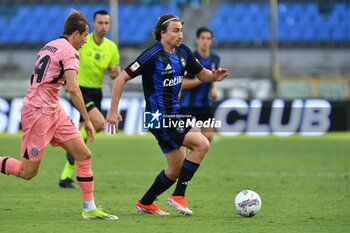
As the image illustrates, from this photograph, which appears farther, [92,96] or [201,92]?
[201,92]

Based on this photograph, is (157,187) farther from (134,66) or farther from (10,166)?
(10,166)

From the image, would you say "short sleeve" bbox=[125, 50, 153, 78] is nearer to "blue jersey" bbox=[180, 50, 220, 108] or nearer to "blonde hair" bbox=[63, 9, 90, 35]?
"blonde hair" bbox=[63, 9, 90, 35]

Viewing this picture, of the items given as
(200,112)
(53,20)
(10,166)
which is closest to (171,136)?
(10,166)

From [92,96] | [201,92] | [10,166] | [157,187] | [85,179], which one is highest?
[201,92]

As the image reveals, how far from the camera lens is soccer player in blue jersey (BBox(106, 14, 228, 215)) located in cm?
827

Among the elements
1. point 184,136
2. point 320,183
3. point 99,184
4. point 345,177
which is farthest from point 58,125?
point 345,177

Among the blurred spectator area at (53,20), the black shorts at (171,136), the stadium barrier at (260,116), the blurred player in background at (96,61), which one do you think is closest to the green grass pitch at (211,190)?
the black shorts at (171,136)

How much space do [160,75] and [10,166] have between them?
1886mm

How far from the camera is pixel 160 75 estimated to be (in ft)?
27.3

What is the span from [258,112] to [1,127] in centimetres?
711

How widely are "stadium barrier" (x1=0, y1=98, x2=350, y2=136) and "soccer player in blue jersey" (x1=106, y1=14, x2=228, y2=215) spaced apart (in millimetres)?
12171

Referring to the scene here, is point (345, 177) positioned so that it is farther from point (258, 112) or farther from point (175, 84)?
point (258, 112)

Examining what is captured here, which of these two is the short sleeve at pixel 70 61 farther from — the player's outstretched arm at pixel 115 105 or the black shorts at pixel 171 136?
the black shorts at pixel 171 136

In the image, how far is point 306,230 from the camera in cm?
733
